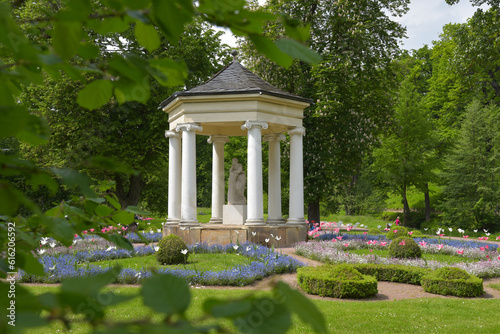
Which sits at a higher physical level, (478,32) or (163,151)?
(478,32)

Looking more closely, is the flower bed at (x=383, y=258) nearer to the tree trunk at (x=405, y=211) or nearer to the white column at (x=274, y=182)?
the white column at (x=274, y=182)

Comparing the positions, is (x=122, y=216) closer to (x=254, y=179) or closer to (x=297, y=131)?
(x=254, y=179)

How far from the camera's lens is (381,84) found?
23.8m

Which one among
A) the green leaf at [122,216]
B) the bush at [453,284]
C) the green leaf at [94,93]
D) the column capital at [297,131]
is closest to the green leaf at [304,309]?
the green leaf at [94,93]

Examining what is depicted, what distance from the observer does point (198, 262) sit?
12.9 meters

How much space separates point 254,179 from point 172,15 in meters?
15.5

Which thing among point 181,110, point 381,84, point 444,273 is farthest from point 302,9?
point 444,273

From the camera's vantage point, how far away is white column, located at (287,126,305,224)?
1745 centimetres

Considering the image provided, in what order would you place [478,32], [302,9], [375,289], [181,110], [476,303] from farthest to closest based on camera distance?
1. [302,9]
2. [478,32]
3. [181,110]
4. [375,289]
5. [476,303]

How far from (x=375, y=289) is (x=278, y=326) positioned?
32.0 ft

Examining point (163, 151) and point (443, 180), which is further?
point (443, 180)

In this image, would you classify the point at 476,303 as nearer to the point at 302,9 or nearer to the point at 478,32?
the point at 478,32

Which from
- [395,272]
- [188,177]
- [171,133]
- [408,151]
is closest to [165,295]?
[395,272]

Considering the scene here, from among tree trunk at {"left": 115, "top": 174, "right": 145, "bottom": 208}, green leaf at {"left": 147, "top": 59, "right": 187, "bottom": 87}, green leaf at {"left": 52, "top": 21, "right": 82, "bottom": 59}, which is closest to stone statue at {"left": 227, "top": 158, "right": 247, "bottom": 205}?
tree trunk at {"left": 115, "top": 174, "right": 145, "bottom": 208}
